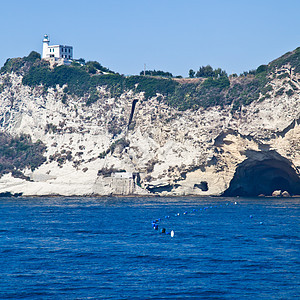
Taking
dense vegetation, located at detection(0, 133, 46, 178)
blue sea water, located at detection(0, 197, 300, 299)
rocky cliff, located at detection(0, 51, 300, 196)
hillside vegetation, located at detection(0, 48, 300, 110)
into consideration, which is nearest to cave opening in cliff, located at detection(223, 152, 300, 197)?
rocky cliff, located at detection(0, 51, 300, 196)

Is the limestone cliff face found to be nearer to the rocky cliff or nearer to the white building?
the rocky cliff

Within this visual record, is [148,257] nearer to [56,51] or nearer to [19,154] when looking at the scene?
[19,154]

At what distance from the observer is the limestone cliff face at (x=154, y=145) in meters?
98.3

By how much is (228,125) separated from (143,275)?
7102cm

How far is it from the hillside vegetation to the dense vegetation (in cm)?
1304

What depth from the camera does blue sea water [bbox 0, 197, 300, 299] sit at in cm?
3016

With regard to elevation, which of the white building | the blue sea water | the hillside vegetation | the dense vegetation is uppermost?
the white building

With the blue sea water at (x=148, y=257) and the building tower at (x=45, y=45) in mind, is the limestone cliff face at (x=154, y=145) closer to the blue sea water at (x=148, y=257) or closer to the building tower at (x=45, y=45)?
the building tower at (x=45, y=45)

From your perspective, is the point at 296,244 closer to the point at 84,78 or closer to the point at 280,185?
the point at 280,185

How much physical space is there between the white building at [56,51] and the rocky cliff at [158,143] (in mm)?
11714

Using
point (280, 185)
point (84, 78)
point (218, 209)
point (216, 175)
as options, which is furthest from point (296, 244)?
point (84, 78)

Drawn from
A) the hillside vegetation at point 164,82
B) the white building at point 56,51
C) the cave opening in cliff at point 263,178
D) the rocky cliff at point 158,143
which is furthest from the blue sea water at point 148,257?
the white building at point 56,51

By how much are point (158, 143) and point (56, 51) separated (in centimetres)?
4057

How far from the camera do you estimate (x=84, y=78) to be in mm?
125375
